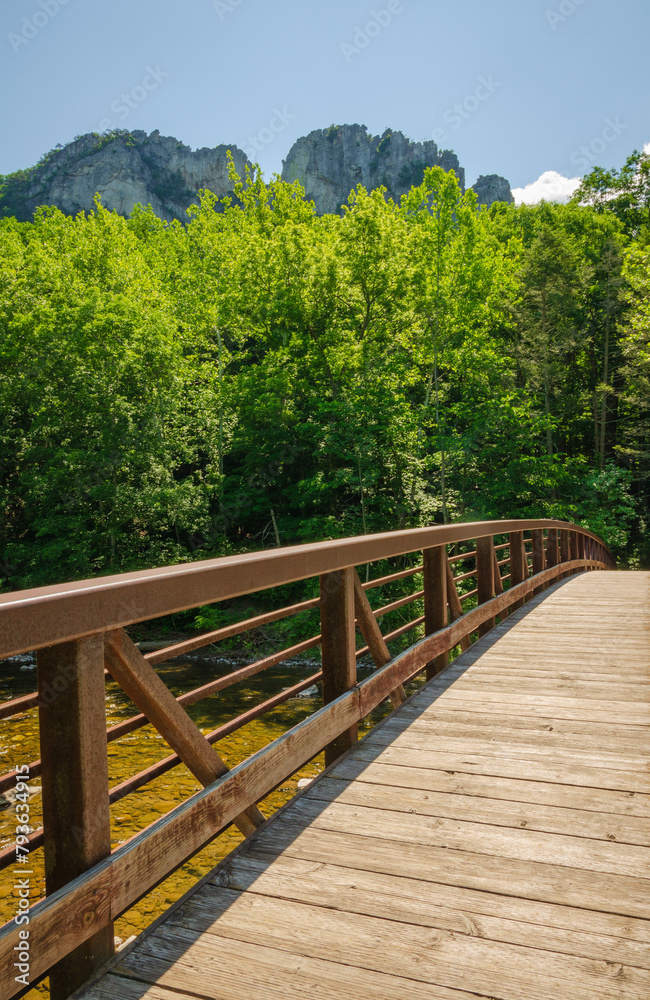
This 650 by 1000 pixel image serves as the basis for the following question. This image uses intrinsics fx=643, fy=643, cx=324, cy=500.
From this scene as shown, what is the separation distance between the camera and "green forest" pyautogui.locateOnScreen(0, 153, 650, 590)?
19578mm

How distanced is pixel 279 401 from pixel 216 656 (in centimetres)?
799

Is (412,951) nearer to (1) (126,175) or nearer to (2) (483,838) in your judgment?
(2) (483,838)

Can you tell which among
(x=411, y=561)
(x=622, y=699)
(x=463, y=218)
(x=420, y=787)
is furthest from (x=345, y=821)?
(x=463, y=218)

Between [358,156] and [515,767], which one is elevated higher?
[358,156]

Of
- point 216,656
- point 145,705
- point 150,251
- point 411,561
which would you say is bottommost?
point 216,656

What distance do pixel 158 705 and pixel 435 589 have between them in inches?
117

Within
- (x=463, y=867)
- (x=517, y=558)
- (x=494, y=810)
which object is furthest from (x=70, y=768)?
(x=517, y=558)

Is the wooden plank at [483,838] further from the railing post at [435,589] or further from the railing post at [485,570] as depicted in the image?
the railing post at [485,570]

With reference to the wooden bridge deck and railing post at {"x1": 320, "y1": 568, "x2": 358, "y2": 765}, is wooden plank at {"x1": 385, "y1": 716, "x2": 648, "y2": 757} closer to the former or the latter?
the wooden bridge deck

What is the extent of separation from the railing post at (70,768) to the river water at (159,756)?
159 centimetres

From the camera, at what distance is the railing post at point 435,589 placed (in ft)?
14.4

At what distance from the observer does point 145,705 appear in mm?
1730

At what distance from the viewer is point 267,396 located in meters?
19.8

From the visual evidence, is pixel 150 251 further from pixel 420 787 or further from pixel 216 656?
pixel 420 787
